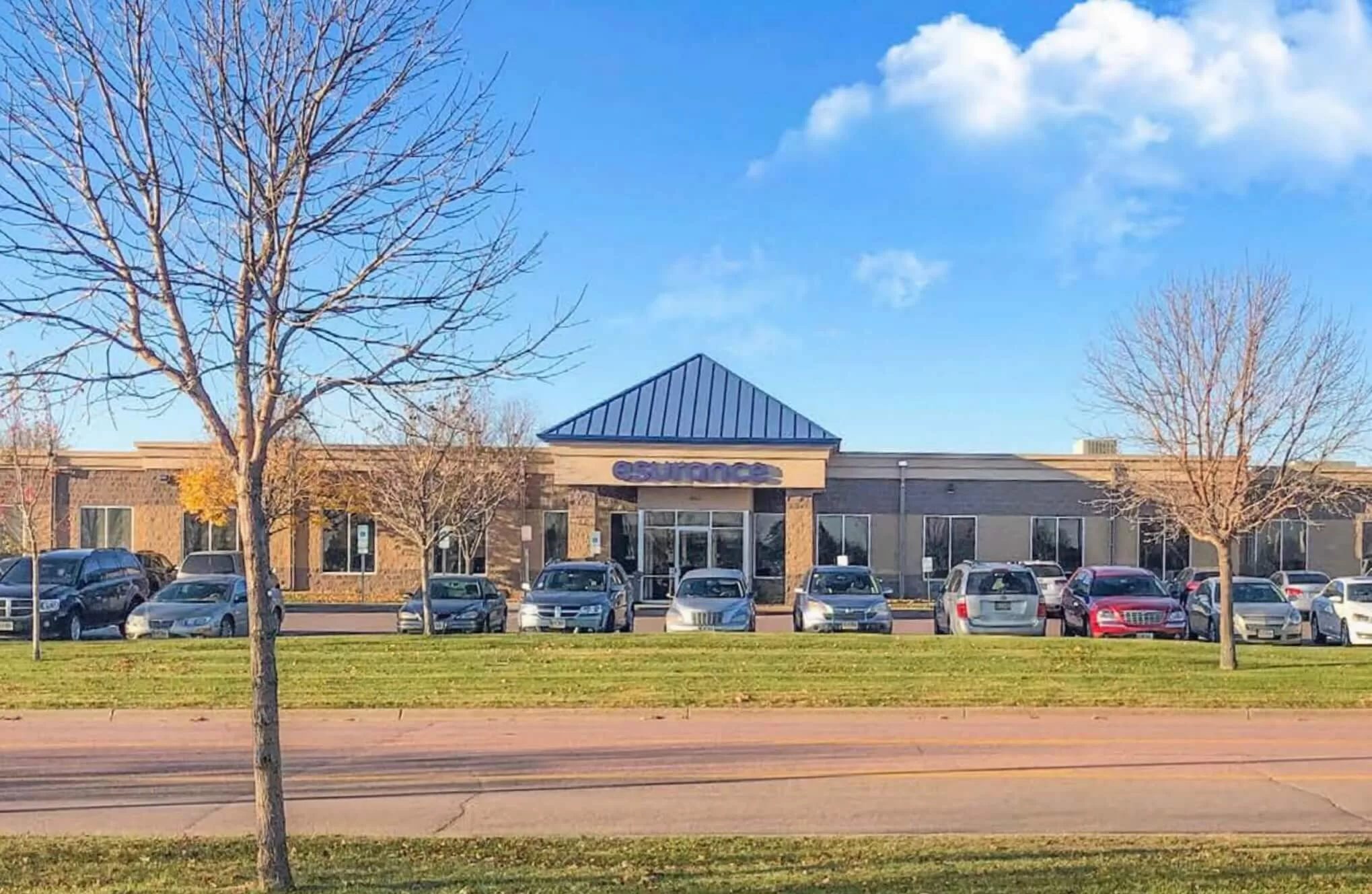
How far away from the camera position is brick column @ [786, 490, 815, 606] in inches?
1542

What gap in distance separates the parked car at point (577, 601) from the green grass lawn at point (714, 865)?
1570cm

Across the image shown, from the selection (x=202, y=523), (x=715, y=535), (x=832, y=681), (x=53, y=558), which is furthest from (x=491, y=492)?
(x=832, y=681)

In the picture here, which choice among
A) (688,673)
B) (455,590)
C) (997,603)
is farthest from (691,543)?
(688,673)

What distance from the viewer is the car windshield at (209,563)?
3344 cm

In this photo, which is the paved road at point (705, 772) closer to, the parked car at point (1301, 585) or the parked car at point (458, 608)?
the parked car at point (458, 608)

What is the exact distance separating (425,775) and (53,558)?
673 inches

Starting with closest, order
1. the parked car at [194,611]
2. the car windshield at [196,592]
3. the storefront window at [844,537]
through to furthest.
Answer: the parked car at [194,611]
the car windshield at [196,592]
the storefront window at [844,537]

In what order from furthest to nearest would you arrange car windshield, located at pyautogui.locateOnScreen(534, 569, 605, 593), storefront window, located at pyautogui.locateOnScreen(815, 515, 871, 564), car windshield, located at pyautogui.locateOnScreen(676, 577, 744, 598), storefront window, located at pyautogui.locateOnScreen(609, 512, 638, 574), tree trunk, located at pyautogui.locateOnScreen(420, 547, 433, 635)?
storefront window, located at pyautogui.locateOnScreen(815, 515, 871, 564)
storefront window, located at pyautogui.locateOnScreen(609, 512, 638, 574)
car windshield, located at pyautogui.locateOnScreen(534, 569, 605, 593)
car windshield, located at pyautogui.locateOnScreen(676, 577, 744, 598)
tree trunk, located at pyautogui.locateOnScreen(420, 547, 433, 635)

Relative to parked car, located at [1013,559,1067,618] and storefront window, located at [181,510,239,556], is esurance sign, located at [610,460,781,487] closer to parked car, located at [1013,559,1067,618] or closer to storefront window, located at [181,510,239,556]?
parked car, located at [1013,559,1067,618]

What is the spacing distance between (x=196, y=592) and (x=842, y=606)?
11.6m

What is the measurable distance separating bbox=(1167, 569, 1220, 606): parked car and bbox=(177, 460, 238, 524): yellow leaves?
25.9 metres

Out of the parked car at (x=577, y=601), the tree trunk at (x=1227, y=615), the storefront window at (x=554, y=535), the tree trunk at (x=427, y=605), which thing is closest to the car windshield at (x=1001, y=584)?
the tree trunk at (x=1227, y=615)

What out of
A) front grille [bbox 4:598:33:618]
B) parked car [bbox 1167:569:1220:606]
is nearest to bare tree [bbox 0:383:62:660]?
front grille [bbox 4:598:33:618]

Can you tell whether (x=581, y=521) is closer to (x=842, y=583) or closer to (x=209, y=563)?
(x=209, y=563)
